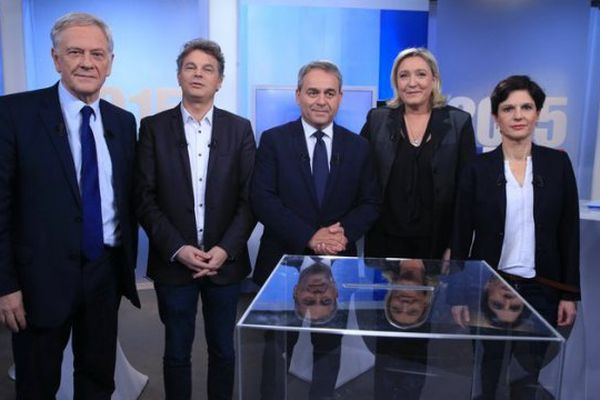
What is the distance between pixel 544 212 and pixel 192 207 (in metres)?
1.41

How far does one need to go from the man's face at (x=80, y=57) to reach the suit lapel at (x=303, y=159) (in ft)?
2.78

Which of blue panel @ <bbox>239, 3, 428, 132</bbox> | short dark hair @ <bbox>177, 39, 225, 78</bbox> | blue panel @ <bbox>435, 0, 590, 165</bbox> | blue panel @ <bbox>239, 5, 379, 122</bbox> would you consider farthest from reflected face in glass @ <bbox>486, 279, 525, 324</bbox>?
blue panel @ <bbox>239, 5, 379, 122</bbox>

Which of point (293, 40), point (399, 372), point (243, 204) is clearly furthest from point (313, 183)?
point (293, 40)

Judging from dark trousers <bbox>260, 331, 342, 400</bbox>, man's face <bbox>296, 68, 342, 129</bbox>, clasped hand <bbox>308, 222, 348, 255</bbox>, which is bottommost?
dark trousers <bbox>260, 331, 342, 400</bbox>

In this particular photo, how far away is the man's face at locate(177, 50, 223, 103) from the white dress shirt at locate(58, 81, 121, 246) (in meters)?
0.37

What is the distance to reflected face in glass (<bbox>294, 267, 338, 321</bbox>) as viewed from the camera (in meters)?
1.14

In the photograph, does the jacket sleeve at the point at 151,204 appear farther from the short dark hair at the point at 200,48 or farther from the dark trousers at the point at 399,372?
the dark trousers at the point at 399,372

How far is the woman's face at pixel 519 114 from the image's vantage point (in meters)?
1.99

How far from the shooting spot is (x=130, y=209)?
216 centimetres

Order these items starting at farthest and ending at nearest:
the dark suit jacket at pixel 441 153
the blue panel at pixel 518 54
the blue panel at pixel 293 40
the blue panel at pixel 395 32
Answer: the blue panel at pixel 395 32, the blue panel at pixel 293 40, the blue panel at pixel 518 54, the dark suit jacket at pixel 441 153

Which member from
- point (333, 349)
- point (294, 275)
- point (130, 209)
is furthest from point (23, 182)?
point (333, 349)

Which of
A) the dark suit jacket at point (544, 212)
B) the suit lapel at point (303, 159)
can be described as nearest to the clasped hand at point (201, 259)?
the suit lapel at point (303, 159)

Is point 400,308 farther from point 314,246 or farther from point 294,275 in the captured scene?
point 314,246

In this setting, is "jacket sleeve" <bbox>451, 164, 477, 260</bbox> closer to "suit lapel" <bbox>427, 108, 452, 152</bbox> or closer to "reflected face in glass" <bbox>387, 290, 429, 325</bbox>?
"suit lapel" <bbox>427, 108, 452, 152</bbox>
